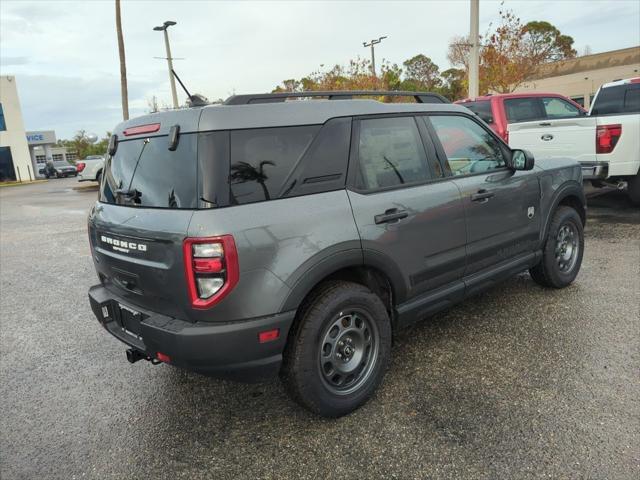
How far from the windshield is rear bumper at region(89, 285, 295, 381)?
2.10 feet

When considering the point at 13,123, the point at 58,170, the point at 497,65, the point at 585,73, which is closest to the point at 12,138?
the point at 13,123

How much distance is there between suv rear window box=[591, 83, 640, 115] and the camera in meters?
8.76

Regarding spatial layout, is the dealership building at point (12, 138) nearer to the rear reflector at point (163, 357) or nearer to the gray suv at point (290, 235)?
the gray suv at point (290, 235)

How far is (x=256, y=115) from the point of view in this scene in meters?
2.54

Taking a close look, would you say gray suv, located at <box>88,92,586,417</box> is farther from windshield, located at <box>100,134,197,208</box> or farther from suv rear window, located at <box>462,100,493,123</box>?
suv rear window, located at <box>462,100,493,123</box>

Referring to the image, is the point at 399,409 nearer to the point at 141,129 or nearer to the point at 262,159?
the point at 262,159

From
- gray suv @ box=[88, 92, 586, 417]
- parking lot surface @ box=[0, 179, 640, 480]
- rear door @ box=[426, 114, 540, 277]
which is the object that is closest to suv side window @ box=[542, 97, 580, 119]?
parking lot surface @ box=[0, 179, 640, 480]

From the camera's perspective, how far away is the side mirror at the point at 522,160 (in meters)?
3.85

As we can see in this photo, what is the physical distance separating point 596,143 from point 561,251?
309cm

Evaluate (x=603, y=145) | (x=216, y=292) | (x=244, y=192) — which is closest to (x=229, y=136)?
(x=244, y=192)

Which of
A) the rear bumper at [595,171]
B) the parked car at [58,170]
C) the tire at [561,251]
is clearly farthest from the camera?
the parked car at [58,170]

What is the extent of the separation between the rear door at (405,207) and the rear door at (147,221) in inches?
39.0

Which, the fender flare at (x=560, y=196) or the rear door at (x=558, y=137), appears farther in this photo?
the rear door at (x=558, y=137)

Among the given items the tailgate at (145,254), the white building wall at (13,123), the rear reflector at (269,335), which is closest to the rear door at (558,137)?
the rear reflector at (269,335)
